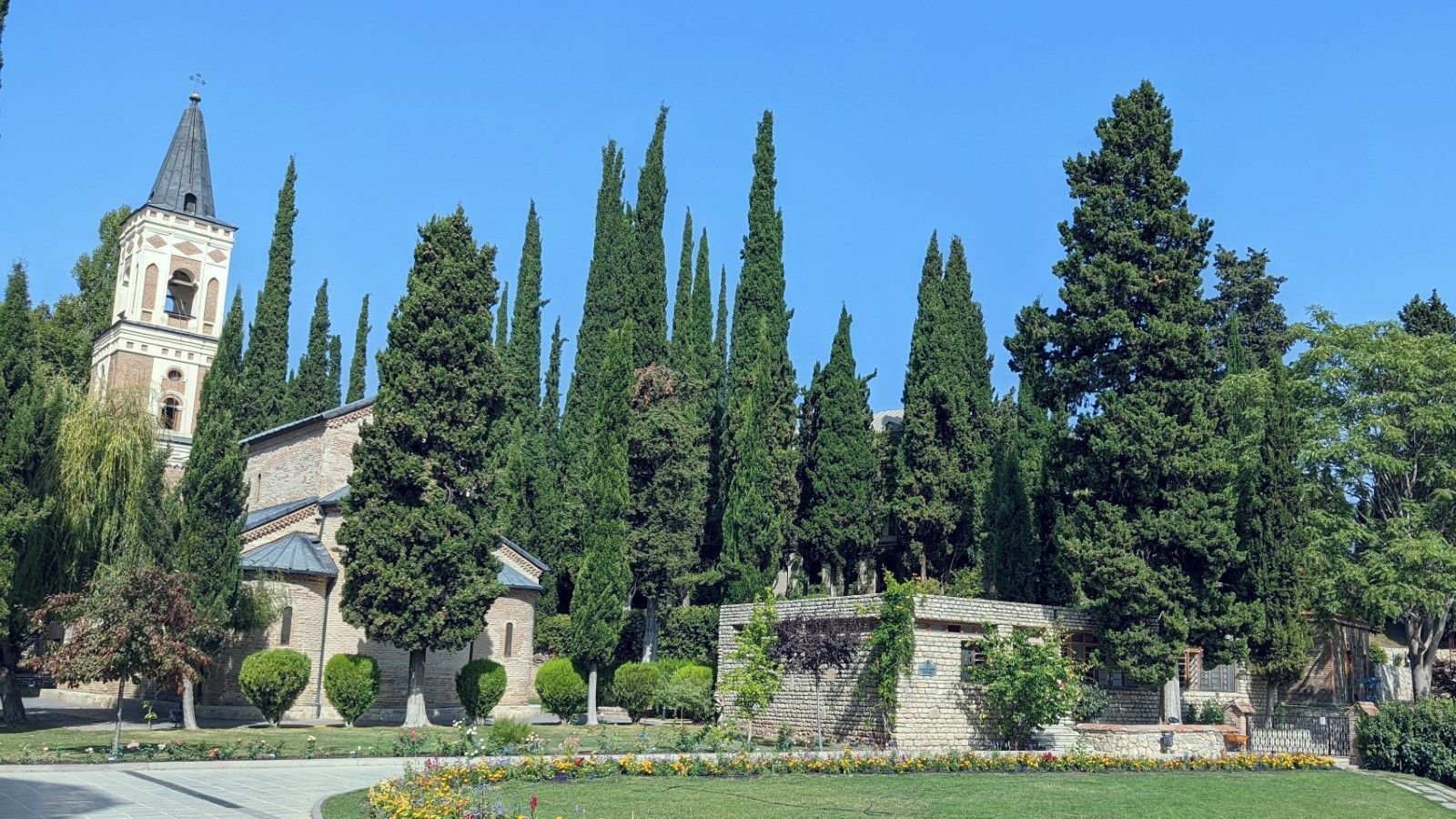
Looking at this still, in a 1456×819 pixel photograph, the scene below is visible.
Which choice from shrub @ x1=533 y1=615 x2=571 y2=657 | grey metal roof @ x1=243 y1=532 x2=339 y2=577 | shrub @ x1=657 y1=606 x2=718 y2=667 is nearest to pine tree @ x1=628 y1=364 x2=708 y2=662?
shrub @ x1=657 y1=606 x2=718 y2=667

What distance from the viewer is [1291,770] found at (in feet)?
77.2

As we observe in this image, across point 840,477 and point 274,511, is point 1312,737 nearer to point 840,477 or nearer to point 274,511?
point 840,477

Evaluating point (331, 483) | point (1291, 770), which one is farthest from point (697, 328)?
point (1291, 770)

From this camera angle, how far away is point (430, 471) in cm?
3083

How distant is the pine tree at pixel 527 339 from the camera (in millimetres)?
52594

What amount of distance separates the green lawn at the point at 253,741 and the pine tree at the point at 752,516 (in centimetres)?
763

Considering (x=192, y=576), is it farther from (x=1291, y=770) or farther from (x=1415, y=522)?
(x=1415, y=522)

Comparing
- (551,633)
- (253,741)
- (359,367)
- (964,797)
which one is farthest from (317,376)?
(964,797)

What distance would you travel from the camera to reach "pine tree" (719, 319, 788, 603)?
126ft

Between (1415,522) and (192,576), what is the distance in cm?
3276

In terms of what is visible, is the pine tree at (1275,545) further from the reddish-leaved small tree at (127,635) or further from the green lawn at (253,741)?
the reddish-leaved small tree at (127,635)

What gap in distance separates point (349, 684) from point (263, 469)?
15.6 meters

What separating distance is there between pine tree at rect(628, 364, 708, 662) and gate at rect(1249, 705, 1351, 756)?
1796 centimetres

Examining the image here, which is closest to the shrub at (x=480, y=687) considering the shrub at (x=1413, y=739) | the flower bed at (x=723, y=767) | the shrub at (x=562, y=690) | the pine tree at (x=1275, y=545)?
the shrub at (x=562, y=690)
